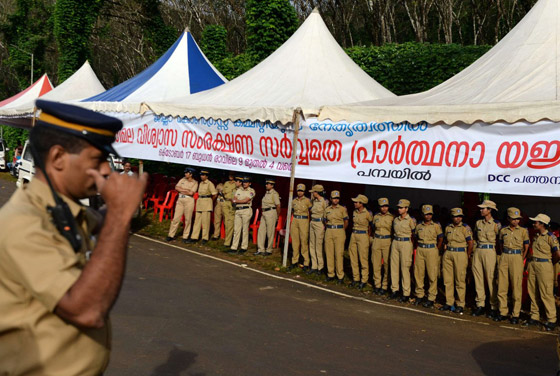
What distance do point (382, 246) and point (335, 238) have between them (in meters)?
0.98

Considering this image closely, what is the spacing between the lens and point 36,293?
5.82 feet

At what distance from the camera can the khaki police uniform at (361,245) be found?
1007 centimetres

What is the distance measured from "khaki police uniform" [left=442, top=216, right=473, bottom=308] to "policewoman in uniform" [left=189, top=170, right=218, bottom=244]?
5969 mm

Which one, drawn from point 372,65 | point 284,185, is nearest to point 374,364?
point 284,185

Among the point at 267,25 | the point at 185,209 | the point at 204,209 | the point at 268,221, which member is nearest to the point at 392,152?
the point at 268,221

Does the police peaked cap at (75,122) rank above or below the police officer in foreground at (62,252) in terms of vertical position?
above

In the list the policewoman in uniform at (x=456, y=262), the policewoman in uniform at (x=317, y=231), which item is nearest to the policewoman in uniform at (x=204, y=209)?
the policewoman in uniform at (x=317, y=231)

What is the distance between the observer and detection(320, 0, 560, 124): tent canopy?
7.99 metres

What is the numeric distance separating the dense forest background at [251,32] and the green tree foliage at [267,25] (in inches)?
1.4

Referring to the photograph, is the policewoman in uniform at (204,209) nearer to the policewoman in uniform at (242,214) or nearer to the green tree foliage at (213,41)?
the policewoman in uniform at (242,214)

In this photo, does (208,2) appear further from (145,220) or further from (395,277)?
(395,277)

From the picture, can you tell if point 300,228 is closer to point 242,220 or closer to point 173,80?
point 242,220

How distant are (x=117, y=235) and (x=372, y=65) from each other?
16.5 m

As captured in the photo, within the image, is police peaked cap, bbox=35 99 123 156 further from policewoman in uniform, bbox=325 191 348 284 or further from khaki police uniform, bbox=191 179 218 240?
khaki police uniform, bbox=191 179 218 240
